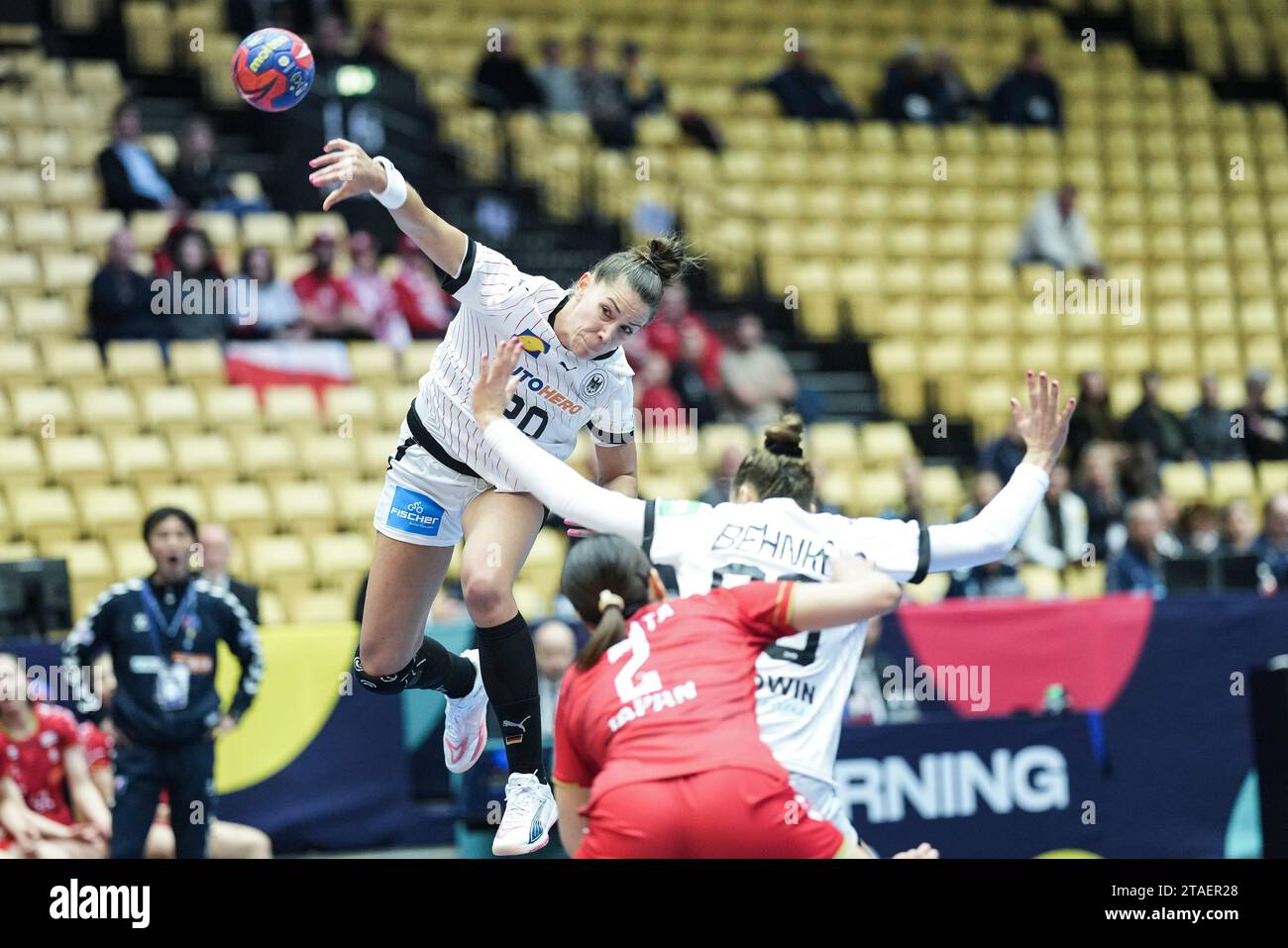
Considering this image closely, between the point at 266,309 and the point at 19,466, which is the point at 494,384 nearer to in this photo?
the point at 19,466

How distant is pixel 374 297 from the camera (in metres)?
13.0

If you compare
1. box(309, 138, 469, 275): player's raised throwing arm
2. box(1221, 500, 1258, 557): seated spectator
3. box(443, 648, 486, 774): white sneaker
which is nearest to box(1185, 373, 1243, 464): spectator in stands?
box(1221, 500, 1258, 557): seated spectator

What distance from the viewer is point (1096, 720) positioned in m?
10.1

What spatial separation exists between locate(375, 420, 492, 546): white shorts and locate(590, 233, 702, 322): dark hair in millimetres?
882

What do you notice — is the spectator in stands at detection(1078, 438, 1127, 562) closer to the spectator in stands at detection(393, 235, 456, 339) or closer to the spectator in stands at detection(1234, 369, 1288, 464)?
the spectator in stands at detection(1234, 369, 1288, 464)

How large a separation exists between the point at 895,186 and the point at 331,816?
29.8ft

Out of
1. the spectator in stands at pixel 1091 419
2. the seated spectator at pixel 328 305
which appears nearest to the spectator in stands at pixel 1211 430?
the spectator in stands at pixel 1091 419

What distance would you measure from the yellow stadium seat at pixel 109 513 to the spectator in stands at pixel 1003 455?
5907 millimetres

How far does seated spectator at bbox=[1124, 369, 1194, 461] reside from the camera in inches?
563

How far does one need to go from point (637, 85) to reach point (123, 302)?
539 centimetres

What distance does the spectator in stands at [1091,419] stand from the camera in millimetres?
13836

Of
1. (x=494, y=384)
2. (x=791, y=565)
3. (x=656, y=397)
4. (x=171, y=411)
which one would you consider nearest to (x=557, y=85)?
(x=656, y=397)

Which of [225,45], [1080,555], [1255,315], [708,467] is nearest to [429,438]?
[708,467]
